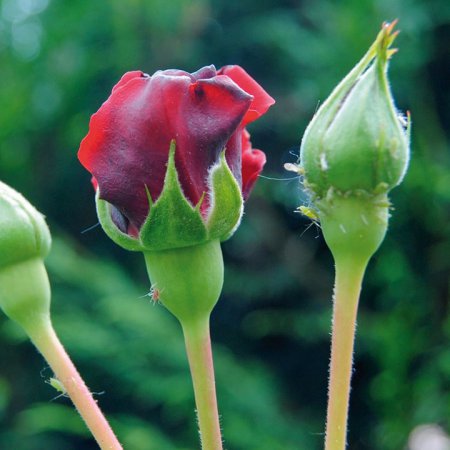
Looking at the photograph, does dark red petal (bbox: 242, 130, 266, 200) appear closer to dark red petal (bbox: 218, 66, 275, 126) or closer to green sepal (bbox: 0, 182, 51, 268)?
dark red petal (bbox: 218, 66, 275, 126)

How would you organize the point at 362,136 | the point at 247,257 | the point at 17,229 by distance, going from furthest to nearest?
the point at 247,257
the point at 17,229
the point at 362,136

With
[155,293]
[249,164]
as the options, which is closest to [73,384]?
[155,293]

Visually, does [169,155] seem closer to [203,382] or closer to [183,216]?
[183,216]

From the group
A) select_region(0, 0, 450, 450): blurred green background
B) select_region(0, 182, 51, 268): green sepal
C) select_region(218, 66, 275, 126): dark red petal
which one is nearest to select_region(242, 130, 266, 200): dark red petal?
select_region(218, 66, 275, 126): dark red petal

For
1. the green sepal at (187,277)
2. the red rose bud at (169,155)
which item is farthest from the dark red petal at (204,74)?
the green sepal at (187,277)

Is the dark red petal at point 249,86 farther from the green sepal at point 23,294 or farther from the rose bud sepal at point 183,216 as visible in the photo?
the green sepal at point 23,294

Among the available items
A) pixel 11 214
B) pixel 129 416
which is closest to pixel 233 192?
pixel 11 214

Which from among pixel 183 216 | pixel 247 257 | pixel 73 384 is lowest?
pixel 247 257
